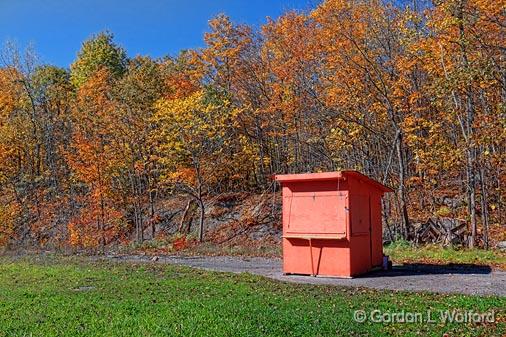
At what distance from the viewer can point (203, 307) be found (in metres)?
8.83

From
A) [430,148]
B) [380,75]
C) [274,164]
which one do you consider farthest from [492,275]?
[274,164]

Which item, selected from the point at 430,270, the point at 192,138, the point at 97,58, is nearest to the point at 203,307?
the point at 430,270

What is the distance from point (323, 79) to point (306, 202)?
1267cm

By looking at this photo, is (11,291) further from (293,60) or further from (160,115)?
(293,60)

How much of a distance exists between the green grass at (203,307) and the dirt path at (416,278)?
117cm

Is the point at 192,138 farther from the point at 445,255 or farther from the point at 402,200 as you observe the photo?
the point at 445,255

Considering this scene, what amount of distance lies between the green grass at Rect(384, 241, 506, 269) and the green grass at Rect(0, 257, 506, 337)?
6.78 metres

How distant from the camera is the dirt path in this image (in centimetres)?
1188

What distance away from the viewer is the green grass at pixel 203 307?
24.0 ft

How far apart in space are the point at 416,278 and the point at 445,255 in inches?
204

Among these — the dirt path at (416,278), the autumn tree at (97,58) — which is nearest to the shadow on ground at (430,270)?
the dirt path at (416,278)

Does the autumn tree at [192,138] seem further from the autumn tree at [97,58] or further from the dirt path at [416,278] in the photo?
the autumn tree at [97,58]

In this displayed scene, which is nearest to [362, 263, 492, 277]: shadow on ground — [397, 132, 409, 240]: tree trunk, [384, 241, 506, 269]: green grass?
[384, 241, 506, 269]: green grass

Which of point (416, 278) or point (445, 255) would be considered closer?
point (416, 278)
